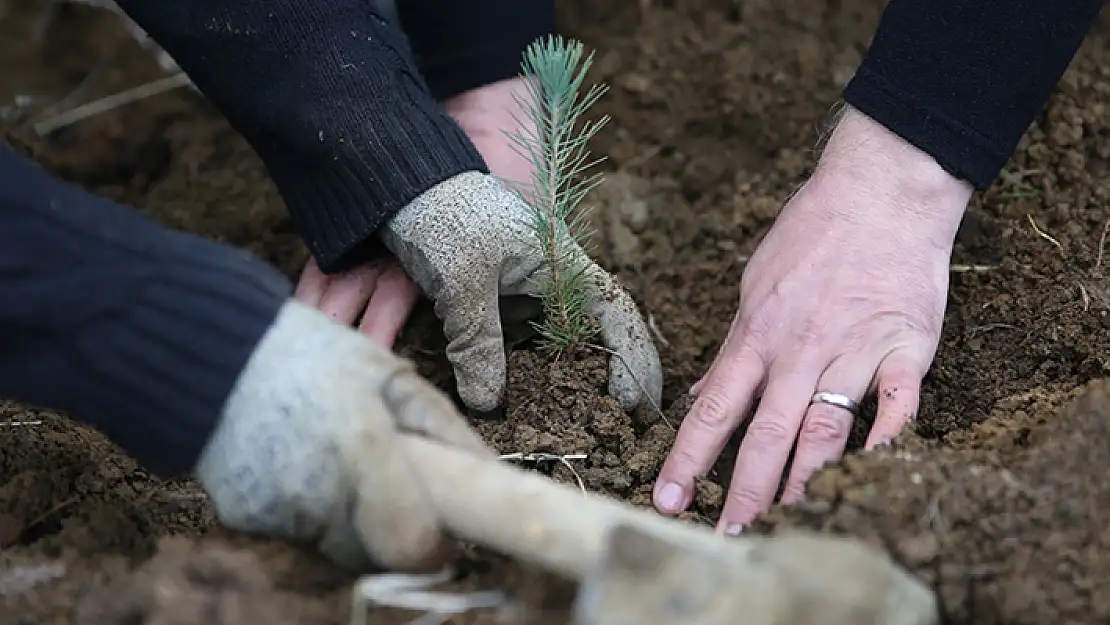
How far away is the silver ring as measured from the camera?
61.8 inches

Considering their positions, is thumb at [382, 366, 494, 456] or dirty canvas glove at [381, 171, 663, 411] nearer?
thumb at [382, 366, 494, 456]

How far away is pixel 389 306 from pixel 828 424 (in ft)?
2.66

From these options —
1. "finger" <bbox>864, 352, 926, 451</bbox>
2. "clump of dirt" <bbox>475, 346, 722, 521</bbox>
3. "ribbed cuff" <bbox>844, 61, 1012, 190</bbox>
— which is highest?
"ribbed cuff" <bbox>844, 61, 1012, 190</bbox>

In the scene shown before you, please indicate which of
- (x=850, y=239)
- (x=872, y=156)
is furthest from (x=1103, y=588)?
(x=872, y=156)

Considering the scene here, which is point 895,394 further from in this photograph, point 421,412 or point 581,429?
point 421,412

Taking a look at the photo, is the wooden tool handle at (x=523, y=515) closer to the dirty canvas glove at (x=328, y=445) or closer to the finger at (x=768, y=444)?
the dirty canvas glove at (x=328, y=445)

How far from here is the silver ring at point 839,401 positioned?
5.15 ft

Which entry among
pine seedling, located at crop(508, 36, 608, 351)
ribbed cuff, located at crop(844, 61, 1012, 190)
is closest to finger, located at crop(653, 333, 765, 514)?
pine seedling, located at crop(508, 36, 608, 351)

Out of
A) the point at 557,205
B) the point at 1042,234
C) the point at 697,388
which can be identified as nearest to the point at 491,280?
the point at 557,205

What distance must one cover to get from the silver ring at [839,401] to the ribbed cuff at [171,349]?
832mm

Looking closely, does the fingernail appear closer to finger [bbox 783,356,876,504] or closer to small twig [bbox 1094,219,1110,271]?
finger [bbox 783,356,876,504]

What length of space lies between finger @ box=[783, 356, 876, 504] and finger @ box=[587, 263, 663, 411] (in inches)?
11.2

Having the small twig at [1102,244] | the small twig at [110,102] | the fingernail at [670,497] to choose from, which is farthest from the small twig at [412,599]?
the small twig at [110,102]

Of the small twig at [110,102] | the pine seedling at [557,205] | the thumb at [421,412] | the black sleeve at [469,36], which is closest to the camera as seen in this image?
the thumb at [421,412]
